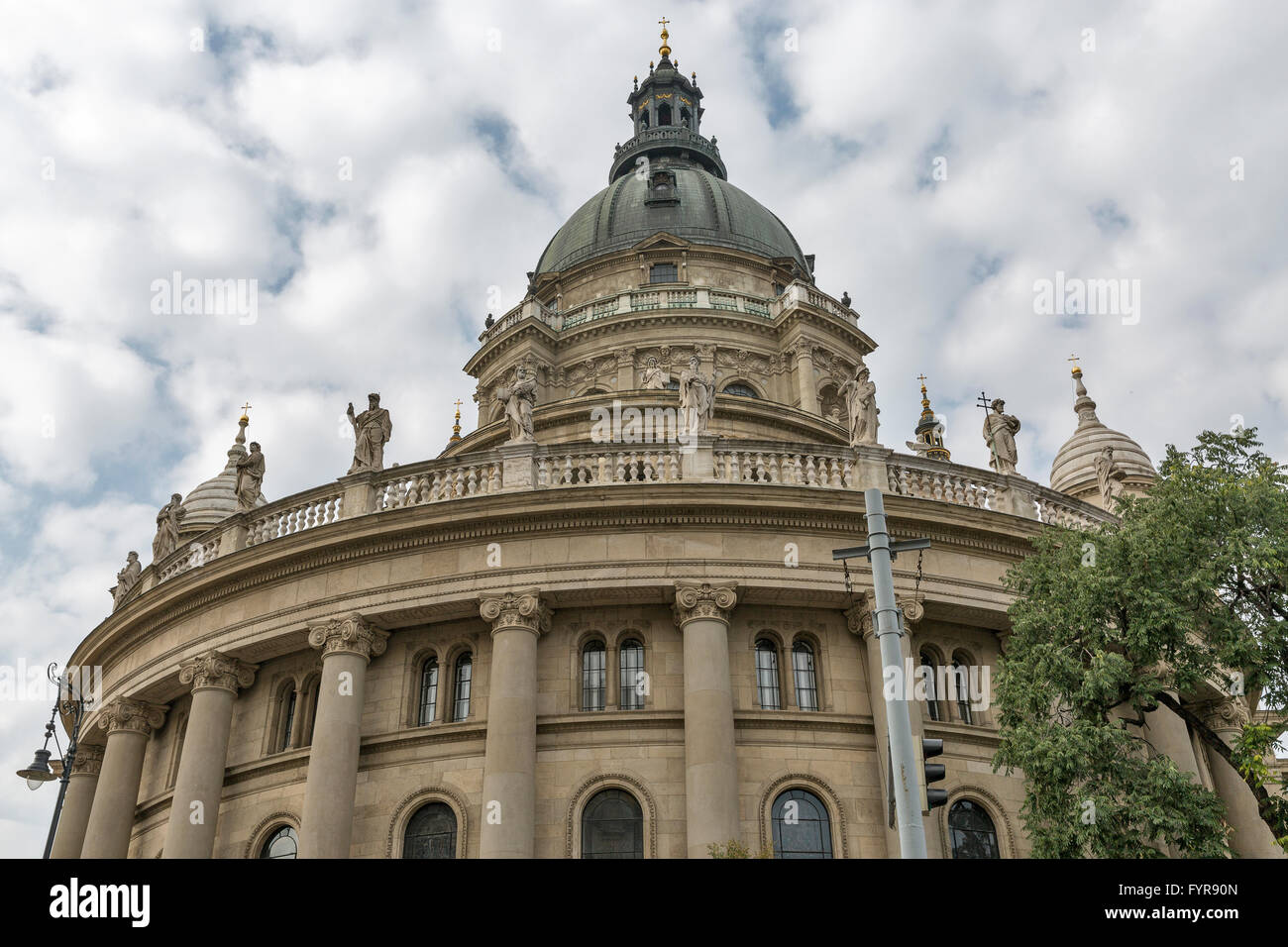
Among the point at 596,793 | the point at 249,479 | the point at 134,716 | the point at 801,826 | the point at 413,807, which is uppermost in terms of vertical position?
the point at 249,479

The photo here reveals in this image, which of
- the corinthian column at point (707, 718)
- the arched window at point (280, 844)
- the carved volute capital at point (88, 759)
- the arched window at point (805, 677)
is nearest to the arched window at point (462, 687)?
the arched window at point (280, 844)

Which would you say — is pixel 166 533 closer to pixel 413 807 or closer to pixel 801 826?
pixel 413 807

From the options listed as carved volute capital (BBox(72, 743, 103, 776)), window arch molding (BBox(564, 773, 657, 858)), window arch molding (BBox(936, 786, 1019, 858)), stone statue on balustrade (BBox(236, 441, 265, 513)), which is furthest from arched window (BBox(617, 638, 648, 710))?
carved volute capital (BBox(72, 743, 103, 776))

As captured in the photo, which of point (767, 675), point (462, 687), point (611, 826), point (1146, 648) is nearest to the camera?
point (1146, 648)

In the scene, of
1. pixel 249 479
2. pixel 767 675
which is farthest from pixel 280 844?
pixel 767 675

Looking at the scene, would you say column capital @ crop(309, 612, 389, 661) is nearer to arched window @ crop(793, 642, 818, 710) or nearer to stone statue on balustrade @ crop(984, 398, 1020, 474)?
arched window @ crop(793, 642, 818, 710)

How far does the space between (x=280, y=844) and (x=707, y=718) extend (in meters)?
10.5

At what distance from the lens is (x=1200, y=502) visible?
19438mm

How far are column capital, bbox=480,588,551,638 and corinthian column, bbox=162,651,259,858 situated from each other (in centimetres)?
721

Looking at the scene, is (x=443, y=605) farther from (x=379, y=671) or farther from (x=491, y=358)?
(x=491, y=358)

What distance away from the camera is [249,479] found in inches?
1120

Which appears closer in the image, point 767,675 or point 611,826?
point 611,826

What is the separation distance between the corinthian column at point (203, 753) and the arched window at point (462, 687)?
225 inches
